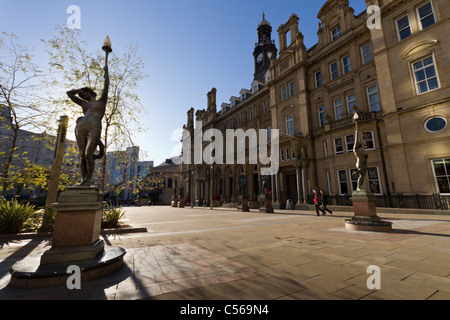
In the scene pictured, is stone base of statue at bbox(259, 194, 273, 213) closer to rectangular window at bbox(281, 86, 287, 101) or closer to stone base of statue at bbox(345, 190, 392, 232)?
stone base of statue at bbox(345, 190, 392, 232)

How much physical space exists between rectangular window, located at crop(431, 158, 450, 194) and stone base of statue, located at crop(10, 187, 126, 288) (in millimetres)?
18951

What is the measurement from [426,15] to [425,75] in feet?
15.5

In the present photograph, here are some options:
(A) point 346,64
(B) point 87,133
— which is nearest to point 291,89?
(A) point 346,64

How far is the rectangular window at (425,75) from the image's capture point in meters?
13.9

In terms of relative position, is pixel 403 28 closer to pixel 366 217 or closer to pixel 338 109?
pixel 338 109

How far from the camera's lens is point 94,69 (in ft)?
33.3

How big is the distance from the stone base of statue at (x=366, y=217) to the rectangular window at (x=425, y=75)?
12.6 m

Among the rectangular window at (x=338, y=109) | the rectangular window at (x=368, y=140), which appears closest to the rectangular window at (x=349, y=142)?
the rectangular window at (x=368, y=140)

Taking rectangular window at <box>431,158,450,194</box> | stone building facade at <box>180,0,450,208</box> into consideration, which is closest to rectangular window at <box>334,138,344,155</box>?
stone building facade at <box>180,0,450,208</box>

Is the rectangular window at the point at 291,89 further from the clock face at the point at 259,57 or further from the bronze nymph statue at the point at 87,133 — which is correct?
the bronze nymph statue at the point at 87,133

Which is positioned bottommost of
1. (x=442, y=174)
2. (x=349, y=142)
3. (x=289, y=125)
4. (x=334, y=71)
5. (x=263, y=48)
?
(x=442, y=174)

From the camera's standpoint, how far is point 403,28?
1578cm

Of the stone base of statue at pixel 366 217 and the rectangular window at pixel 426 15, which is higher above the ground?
the rectangular window at pixel 426 15
